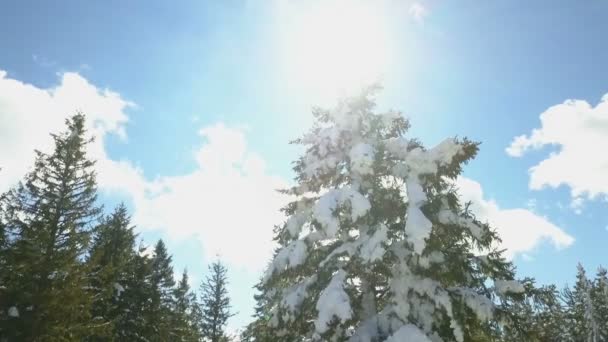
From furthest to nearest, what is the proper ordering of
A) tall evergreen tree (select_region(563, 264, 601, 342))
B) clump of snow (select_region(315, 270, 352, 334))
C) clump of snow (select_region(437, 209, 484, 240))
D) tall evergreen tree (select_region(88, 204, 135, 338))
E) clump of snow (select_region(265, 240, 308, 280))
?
tall evergreen tree (select_region(563, 264, 601, 342)), tall evergreen tree (select_region(88, 204, 135, 338)), clump of snow (select_region(265, 240, 308, 280)), clump of snow (select_region(437, 209, 484, 240)), clump of snow (select_region(315, 270, 352, 334))

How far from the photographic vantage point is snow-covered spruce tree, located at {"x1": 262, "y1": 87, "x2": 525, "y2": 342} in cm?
1025

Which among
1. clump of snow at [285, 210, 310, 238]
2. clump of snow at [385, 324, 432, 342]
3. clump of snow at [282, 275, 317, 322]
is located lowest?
clump of snow at [385, 324, 432, 342]

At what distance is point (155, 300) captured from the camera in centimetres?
2436

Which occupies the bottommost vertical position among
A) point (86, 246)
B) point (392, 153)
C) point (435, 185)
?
point (435, 185)

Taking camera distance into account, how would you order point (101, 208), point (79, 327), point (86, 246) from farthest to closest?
point (101, 208) → point (86, 246) → point (79, 327)

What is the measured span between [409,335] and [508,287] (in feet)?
8.83

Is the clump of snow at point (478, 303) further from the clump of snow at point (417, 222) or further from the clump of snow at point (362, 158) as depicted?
the clump of snow at point (362, 158)

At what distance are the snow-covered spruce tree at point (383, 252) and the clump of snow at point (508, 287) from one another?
23mm

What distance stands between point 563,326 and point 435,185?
5305cm

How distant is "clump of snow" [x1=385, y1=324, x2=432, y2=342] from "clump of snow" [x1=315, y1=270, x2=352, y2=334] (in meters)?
1.03

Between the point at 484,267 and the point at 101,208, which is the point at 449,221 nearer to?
the point at 484,267

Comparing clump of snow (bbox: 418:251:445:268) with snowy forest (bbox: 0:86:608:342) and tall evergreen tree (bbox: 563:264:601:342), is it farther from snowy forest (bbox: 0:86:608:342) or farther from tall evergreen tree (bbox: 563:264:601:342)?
tall evergreen tree (bbox: 563:264:601:342)

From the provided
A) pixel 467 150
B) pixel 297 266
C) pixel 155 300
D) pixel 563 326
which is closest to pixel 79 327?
pixel 297 266

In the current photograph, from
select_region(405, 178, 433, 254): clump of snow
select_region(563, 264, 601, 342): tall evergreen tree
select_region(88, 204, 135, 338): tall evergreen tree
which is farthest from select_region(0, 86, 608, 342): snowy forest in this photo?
select_region(563, 264, 601, 342): tall evergreen tree
